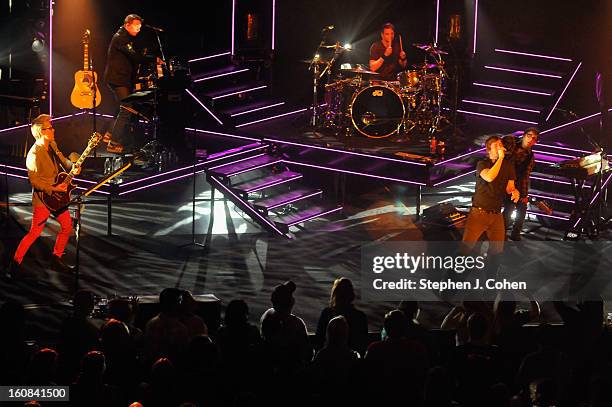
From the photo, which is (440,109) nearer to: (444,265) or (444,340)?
(444,265)

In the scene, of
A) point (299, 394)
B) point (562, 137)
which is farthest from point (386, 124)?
point (299, 394)

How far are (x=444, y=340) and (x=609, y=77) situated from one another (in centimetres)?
1018

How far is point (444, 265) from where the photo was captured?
1155 centimetres

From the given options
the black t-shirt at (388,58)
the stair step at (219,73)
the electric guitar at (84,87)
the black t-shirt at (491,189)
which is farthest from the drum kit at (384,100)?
the black t-shirt at (491,189)

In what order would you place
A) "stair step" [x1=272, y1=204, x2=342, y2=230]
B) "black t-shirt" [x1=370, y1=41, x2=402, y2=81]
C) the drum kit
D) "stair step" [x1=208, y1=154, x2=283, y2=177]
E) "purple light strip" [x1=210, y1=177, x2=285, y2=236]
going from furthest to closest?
1. "black t-shirt" [x1=370, y1=41, x2=402, y2=81]
2. the drum kit
3. "stair step" [x1=208, y1=154, x2=283, y2=177]
4. "stair step" [x1=272, y1=204, x2=342, y2=230]
5. "purple light strip" [x1=210, y1=177, x2=285, y2=236]

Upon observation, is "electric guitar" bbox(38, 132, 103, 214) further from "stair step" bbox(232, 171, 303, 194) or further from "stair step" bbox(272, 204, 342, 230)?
"stair step" bbox(272, 204, 342, 230)

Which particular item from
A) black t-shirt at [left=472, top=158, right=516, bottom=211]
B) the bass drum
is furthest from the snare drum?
black t-shirt at [left=472, top=158, right=516, bottom=211]

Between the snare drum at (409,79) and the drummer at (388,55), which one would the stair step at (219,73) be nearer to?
the drummer at (388,55)

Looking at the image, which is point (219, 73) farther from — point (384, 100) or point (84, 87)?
point (384, 100)

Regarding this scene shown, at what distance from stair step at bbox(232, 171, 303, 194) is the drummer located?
9.54 feet

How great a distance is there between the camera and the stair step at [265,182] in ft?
45.9

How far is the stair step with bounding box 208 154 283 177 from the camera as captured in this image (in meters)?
14.2

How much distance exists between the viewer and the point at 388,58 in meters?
16.8

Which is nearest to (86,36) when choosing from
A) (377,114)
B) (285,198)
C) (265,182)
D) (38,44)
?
(38,44)
